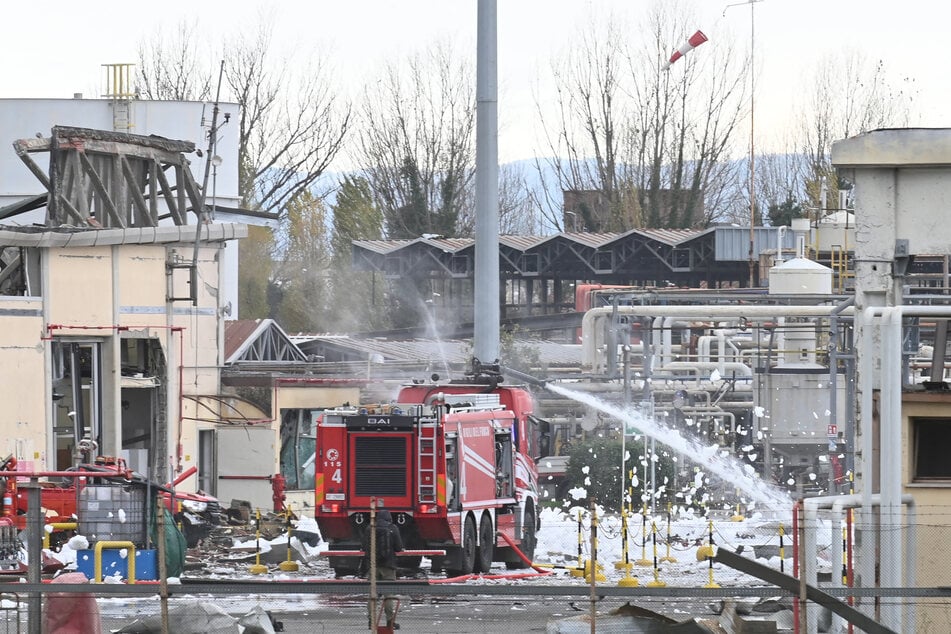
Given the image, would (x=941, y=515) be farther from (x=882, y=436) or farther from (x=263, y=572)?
(x=263, y=572)

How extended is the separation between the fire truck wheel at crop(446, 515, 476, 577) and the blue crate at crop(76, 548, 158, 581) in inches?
155

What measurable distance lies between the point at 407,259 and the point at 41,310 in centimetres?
3464

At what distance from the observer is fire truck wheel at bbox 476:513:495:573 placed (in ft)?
67.2

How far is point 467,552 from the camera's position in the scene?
20141 millimetres

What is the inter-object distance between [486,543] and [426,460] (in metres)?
1.76

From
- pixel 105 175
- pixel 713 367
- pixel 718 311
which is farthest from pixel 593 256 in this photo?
pixel 105 175

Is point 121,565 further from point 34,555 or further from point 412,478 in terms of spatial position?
point 34,555

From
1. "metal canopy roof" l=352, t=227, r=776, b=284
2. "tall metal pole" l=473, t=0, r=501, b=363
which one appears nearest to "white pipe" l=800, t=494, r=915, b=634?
"tall metal pole" l=473, t=0, r=501, b=363

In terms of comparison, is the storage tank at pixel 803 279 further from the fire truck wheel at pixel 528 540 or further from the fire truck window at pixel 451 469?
the fire truck window at pixel 451 469

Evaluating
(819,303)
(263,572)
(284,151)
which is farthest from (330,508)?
(284,151)

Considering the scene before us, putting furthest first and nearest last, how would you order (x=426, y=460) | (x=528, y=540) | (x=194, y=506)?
(x=194, y=506)
(x=528, y=540)
(x=426, y=460)

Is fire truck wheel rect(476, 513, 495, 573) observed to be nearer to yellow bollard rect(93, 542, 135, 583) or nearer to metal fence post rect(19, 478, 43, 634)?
yellow bollard rect(93, 542, 135, 583)

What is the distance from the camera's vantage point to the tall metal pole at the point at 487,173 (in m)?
24.3

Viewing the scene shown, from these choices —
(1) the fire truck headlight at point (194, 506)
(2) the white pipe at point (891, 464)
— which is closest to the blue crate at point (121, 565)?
(1) the fire truck headlight at point (194, 506)
